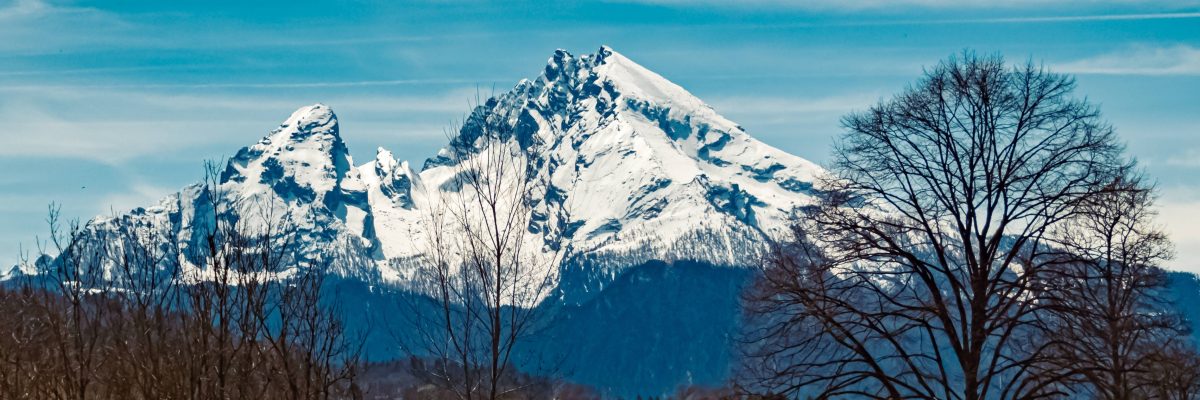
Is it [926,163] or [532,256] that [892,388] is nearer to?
[926,163]

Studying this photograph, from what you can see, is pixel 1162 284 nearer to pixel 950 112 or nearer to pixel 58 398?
pixel 950 112

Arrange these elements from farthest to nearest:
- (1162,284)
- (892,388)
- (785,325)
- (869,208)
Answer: (1162,284), (869,208), (785,325), (892,388)

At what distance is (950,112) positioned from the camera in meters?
23.7

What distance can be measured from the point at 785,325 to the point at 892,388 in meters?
2.60

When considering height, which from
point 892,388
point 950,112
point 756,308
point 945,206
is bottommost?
point 892,388

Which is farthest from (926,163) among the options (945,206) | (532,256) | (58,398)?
(58,398)

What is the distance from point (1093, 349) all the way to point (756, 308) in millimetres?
5719

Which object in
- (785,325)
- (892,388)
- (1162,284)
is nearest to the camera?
(892,388)

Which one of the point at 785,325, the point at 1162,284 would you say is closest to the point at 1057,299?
the point at 785,325

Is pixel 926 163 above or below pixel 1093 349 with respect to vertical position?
above

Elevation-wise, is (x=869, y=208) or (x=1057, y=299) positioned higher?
(x=869, y=208)

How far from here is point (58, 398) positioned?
77.6 feet

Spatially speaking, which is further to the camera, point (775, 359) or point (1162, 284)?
point (1162, 284)

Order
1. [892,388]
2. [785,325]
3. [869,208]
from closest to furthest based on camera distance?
[892,388]
[785,325]
[869,208]
